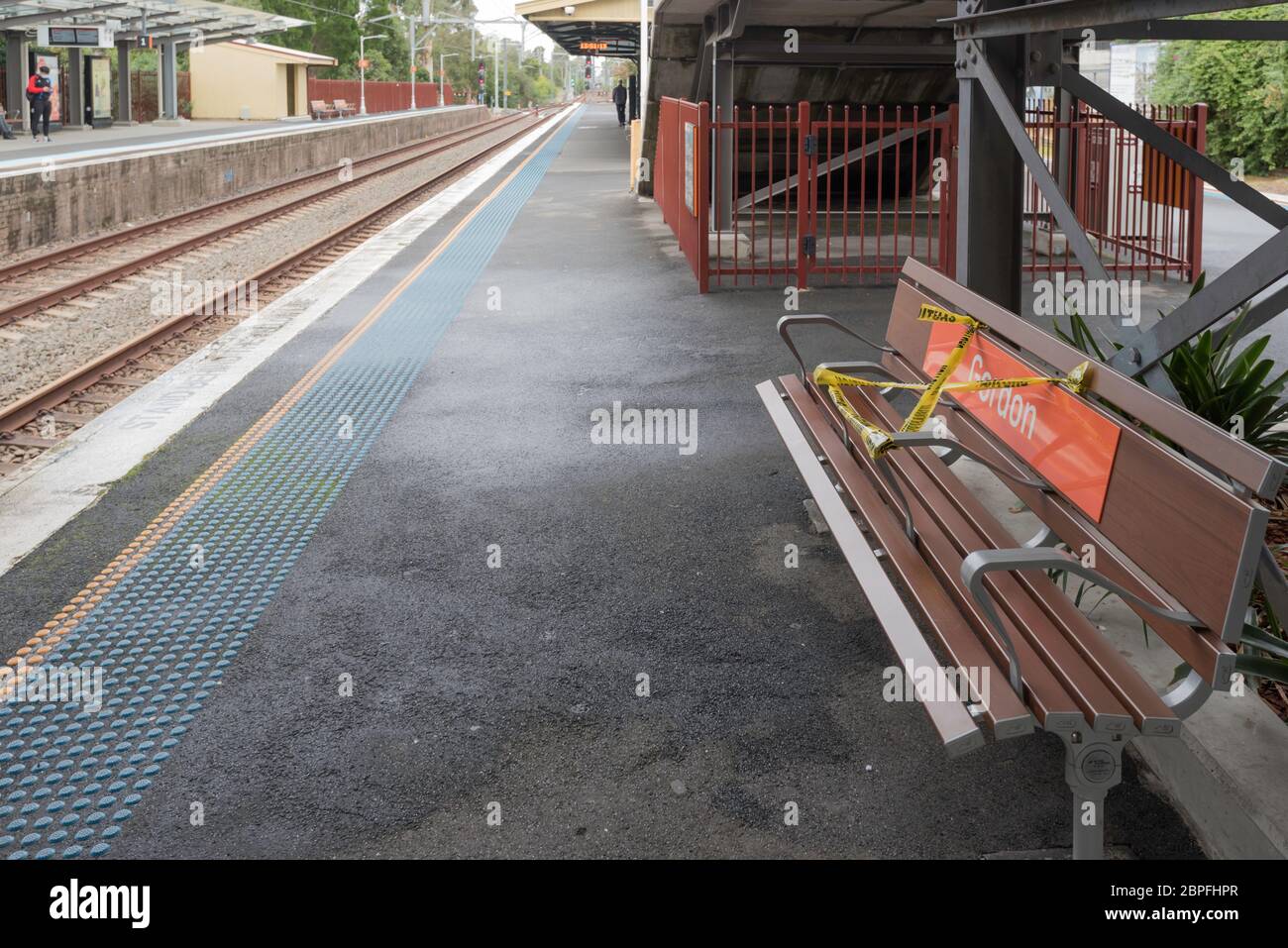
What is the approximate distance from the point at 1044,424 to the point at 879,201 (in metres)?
7.93

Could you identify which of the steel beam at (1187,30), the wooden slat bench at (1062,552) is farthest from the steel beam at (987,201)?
the wooden slat bench at (1062,552)

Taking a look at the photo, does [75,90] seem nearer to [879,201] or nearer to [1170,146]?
[879,201]

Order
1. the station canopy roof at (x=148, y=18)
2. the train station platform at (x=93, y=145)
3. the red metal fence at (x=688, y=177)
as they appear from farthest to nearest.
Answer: the station canopy roof at (x=148, y=18) → the train station platform at (x=93, y=145) → the red metal fence at (x=688, y=177)

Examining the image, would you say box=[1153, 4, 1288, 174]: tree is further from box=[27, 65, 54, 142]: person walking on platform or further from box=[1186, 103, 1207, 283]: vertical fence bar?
box=[27, 65, 54, 142]: person walking on platform

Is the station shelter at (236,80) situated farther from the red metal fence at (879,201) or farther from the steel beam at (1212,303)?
the steel beam at (1212,303)

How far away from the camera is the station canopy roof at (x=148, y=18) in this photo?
1211 inches

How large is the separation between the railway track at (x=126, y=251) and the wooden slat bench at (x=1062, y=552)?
977 centimetres

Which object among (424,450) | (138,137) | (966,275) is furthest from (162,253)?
(138,137)

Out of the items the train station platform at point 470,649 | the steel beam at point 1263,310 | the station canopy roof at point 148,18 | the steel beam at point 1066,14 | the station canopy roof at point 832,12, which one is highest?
the station canopy roof at point 148,18

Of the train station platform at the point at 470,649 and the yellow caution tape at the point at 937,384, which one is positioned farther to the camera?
the yellow caution tape at the point at 937,384

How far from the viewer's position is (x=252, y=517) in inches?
231

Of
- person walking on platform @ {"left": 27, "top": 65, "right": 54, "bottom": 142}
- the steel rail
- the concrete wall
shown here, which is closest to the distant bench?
the concrete wall
